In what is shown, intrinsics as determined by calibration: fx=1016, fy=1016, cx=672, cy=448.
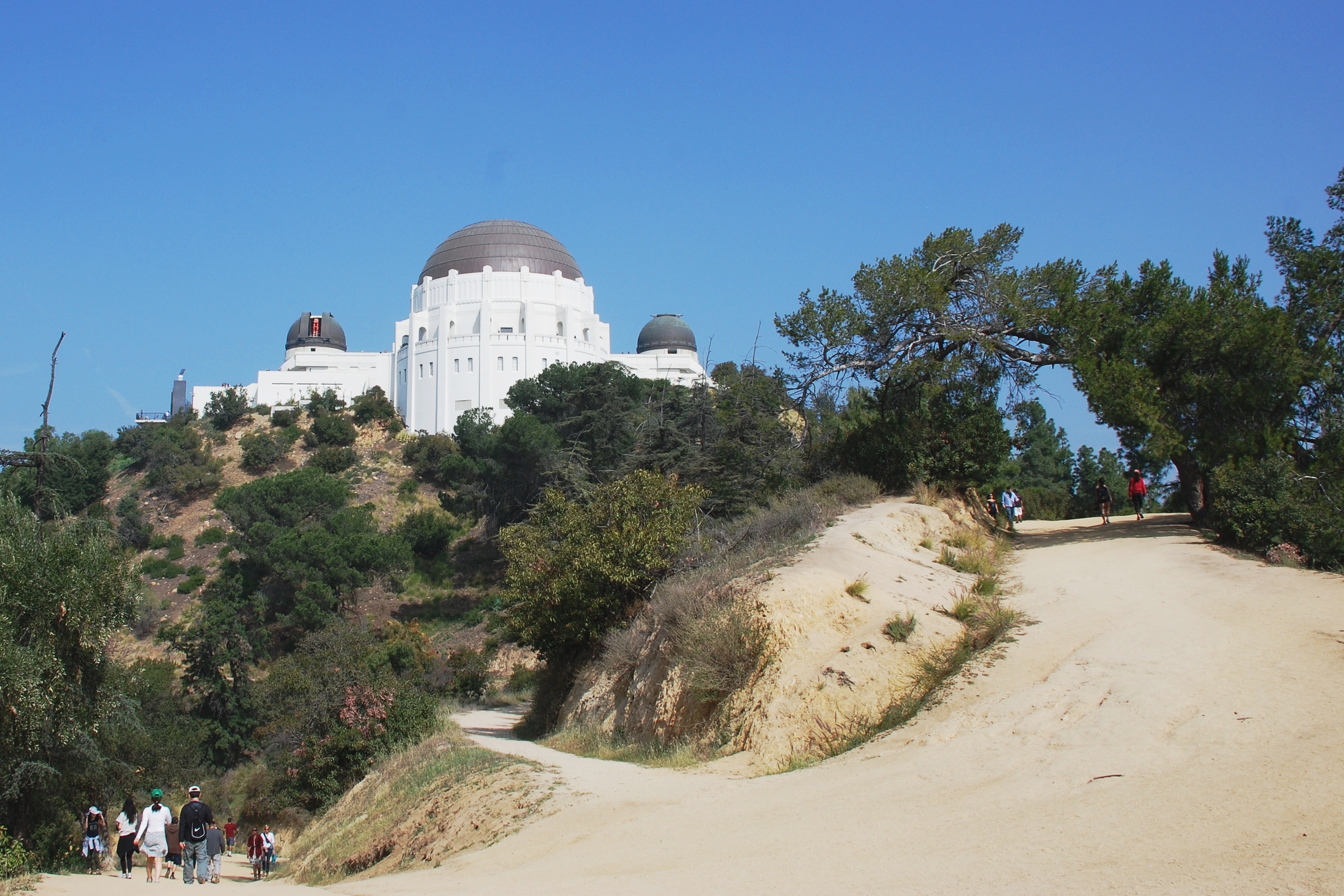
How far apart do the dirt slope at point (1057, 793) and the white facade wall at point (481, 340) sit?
50.5 metres

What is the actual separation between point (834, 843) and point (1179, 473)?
1556 centimetres

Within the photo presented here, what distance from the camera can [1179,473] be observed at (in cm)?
1970

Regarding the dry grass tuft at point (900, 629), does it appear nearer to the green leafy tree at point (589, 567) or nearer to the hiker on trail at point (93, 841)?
the green leafy tree at point (589, 567)

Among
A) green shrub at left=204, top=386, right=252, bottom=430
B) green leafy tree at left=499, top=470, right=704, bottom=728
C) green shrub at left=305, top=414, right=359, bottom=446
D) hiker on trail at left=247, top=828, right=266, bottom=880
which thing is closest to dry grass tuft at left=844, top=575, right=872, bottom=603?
green leafy tree at left=499, top=470, right=704, bottom=728

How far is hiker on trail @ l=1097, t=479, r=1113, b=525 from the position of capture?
21.7 meters

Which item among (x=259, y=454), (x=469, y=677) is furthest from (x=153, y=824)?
(x=259, y=454)

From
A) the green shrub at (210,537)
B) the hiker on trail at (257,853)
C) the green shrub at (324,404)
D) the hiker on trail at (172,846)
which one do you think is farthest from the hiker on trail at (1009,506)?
the green shrub at (324,404)

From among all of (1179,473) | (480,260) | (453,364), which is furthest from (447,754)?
(480,260)

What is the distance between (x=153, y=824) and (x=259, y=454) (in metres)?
50.8

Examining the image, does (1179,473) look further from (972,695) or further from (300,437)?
(300,437)

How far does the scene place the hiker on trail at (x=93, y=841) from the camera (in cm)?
1504

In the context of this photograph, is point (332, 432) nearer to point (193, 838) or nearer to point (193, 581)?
point (193, 581)

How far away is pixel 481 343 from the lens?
61.7 m

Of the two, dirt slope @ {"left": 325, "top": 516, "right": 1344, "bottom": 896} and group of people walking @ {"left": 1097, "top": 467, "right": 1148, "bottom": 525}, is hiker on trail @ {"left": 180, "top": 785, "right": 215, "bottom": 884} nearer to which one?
dirt slope @ {"left": 325, "top": 516, "right": 1344, "bottom": 896}
